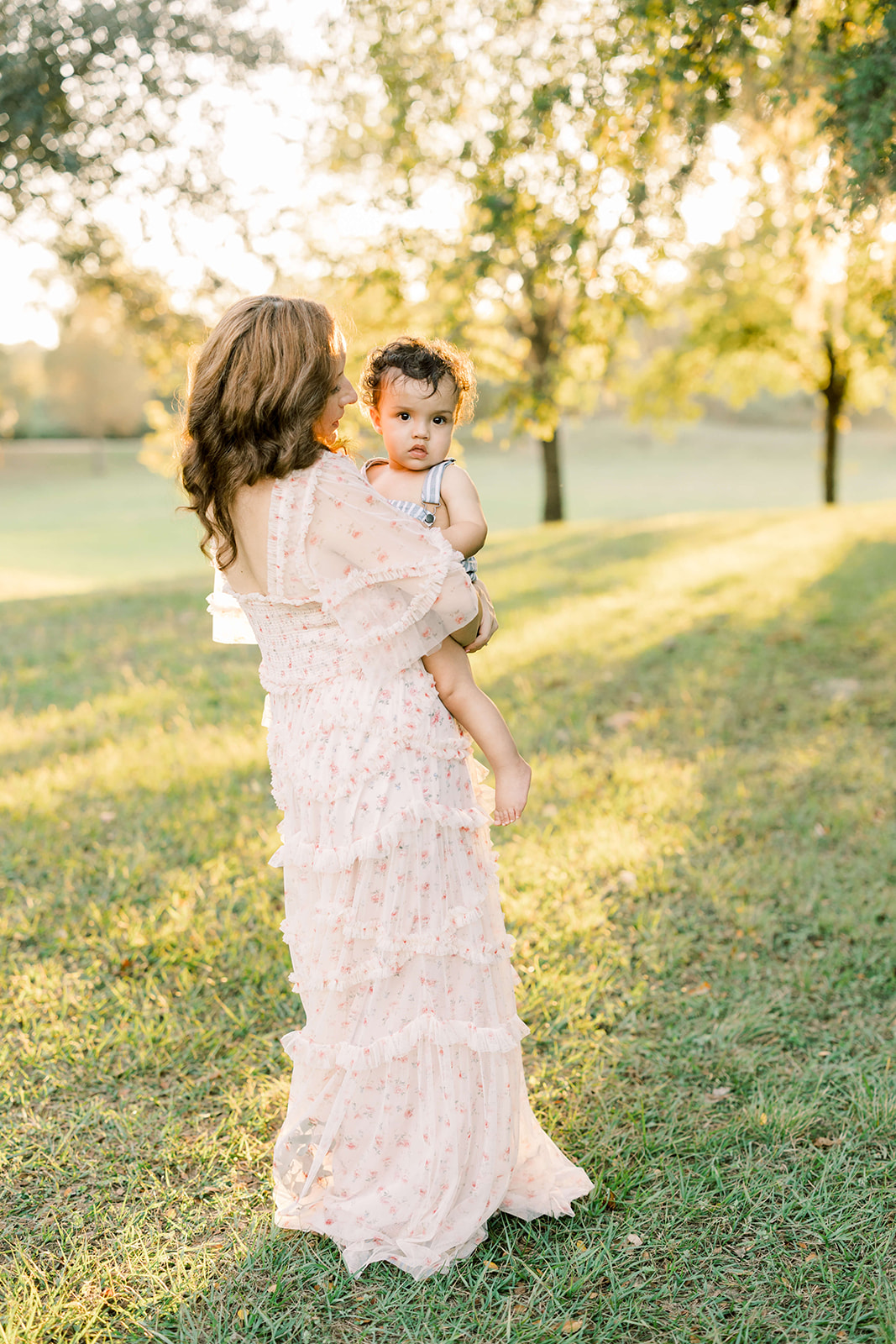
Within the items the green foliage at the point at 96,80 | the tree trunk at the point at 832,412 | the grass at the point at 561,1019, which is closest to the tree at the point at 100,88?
the green foliage at the point at 96,80

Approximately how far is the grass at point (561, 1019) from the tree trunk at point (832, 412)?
1600 cm

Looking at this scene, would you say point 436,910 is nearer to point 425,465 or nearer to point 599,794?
point 425,465

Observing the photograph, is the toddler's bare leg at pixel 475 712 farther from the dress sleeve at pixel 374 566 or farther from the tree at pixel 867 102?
the tree at pixel 867 102

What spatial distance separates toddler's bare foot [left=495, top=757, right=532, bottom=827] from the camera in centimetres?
252

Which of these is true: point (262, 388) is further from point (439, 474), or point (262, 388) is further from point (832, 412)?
point (832, 412)

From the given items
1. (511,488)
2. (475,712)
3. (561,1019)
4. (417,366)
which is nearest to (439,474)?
(417,366)

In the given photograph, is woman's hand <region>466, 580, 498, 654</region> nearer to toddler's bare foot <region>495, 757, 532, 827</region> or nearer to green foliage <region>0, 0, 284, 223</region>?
toddler's bare foot <region>495, 757, 532, 827</region>

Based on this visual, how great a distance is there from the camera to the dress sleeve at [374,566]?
2271mm

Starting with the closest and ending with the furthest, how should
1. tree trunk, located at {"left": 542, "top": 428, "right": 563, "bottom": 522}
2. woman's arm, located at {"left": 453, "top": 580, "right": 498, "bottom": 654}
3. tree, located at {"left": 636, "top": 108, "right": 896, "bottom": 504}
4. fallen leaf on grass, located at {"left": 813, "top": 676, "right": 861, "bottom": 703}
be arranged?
1. woman's arm, located at {"left": 453, "top": 580, "right": 498, "bottom": 654}
2. fallen leaf on grass, located at {"left": 813, "top": 676, "right": 861, "bottom": 703}
3. tree, located at {"left": 636, "top": 108, "right": 896, "bottom": 504}
4. tree trunk, located at {"left": 542, "top": 428, "right": 563, "bottom": 522}

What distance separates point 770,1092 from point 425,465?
2.23 m

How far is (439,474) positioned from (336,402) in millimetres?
295

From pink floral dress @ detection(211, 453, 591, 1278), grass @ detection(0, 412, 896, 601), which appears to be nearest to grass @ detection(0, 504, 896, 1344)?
pink floral dress @ detection(211, 453, 591, 1278)

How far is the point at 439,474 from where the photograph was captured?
243 centimetres

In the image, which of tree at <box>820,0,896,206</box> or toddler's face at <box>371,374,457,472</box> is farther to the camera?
tree at <box>820,0,896,206</box>
